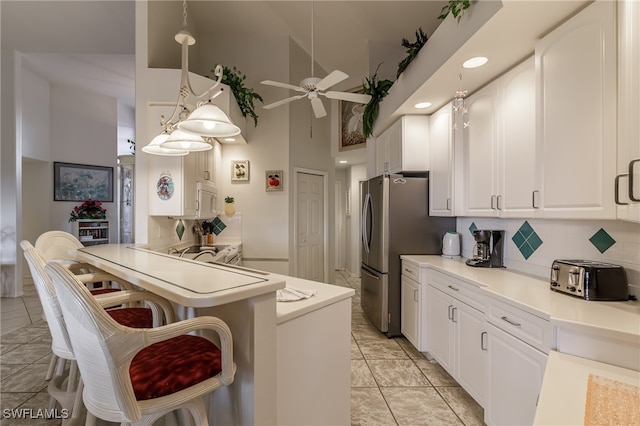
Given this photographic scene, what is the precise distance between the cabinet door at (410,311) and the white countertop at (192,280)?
191cm

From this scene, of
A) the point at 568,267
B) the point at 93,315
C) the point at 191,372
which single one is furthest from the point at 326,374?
the point at 568,267

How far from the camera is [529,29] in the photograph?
5.67 ft

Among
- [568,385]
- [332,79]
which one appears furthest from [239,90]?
[568,385]

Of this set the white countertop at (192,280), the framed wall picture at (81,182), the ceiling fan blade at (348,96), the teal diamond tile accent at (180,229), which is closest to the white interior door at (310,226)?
the teal diamond tile accent at (180,229)

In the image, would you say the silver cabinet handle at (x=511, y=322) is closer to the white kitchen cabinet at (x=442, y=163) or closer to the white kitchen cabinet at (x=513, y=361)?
the white kitchen cabinet at (x=513, y=361)

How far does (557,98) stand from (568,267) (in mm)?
933

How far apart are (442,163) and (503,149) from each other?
778 millimetres

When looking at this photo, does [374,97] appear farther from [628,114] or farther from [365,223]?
[628,114]

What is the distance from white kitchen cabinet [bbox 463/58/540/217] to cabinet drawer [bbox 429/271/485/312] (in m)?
0.59

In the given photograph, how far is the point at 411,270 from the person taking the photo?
2967mm

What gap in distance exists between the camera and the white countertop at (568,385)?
808mm

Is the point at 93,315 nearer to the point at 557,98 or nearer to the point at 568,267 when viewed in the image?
the point at 568,267

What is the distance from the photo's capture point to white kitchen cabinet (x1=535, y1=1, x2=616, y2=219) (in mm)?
1429

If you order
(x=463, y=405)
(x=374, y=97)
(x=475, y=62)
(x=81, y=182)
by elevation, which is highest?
(x=374, y=97)
